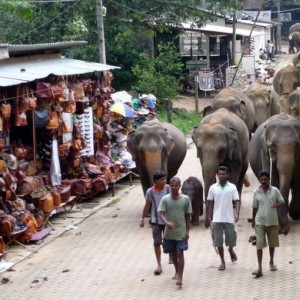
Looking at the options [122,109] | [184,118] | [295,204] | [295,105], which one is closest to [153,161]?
[295,204]

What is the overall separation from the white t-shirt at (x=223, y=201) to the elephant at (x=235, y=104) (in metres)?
7.31

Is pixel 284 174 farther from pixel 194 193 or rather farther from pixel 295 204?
pixel 194 193

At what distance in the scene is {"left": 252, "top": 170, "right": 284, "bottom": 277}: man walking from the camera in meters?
12.3

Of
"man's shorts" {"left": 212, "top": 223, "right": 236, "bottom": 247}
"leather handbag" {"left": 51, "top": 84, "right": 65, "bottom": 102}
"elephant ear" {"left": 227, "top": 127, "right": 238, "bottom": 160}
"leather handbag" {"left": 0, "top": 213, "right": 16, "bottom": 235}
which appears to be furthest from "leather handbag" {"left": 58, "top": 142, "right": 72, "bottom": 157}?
"man's shorts" {"left": 212, "top": 223, "right": 236, "bottom": 247}

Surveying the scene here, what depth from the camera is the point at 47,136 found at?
17219 mm

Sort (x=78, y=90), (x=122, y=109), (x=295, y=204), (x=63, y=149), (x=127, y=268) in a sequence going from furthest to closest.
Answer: (x=122, y=109) → (x=78, y=90) → (x=63, y=149) → (x=295, y=204) → (x=127, y=268)

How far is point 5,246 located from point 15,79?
8.82 feet

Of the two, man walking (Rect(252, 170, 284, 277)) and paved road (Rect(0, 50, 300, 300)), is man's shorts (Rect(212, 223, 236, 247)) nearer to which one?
man walking (Rect(252, 170, 284, 277))

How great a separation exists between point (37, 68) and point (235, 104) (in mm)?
4698

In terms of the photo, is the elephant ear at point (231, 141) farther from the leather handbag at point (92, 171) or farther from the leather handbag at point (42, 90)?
the leather handbag at point (92, 171)

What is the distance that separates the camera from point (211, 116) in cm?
1700

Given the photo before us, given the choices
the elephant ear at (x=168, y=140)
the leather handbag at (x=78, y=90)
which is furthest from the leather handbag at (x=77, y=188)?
the elephant ear at (x=168, y=140)

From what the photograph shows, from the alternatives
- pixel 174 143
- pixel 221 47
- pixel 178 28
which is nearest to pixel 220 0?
pixel 178 28

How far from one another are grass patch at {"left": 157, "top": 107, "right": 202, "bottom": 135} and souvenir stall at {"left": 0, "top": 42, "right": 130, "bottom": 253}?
918 cm
